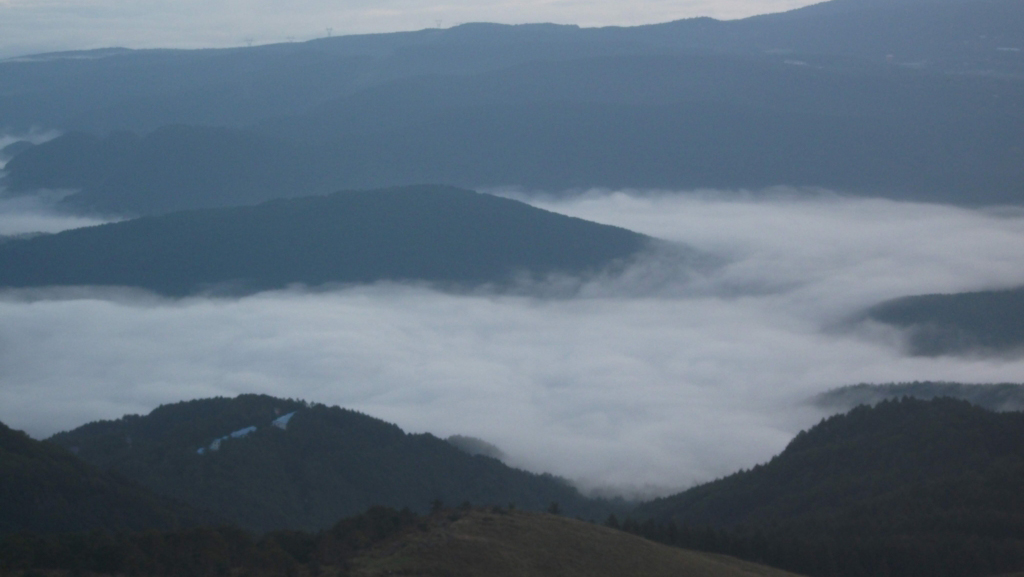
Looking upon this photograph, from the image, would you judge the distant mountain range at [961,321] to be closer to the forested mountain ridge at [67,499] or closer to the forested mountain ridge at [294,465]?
the forested mountain ridge at [294,465]

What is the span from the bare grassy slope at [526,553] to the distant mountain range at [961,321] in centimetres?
11528

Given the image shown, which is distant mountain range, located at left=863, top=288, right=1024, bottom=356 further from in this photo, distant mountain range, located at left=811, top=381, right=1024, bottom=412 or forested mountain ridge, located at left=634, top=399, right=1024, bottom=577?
forested mountain ridge, located at left=634, top=399, right=1024, bottom=577

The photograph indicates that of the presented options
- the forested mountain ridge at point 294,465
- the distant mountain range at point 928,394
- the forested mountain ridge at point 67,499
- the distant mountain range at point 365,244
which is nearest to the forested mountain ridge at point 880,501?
the forested mountain ridge at point 294,465

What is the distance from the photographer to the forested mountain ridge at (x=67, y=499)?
164 feet

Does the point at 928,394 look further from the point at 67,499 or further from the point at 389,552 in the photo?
the point at 389,552

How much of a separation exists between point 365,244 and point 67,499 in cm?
12965

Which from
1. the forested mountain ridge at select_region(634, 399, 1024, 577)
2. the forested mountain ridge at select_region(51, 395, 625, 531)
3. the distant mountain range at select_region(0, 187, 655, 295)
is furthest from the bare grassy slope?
the distant mountain range at select_region(0, 187, 655, 295)

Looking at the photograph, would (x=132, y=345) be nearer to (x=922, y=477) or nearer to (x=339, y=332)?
(x=339, y=332)

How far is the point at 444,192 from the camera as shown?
182125 millimetres

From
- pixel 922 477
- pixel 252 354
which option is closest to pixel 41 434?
pixel 252 354

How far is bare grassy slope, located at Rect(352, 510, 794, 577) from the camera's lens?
30000mm

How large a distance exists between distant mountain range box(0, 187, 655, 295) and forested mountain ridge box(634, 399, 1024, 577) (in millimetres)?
107075

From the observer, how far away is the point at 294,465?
74.7 m

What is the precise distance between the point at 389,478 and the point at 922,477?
117ft
